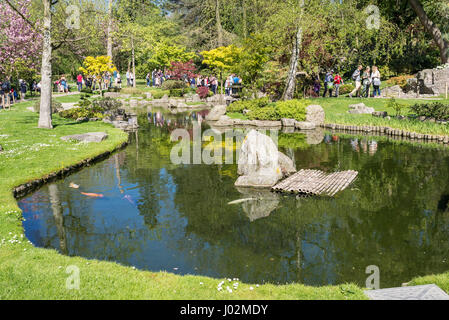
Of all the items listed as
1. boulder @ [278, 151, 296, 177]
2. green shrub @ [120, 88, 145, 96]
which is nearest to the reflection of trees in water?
boulder @ [278, 151, 296, 177]

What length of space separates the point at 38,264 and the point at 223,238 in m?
4.01

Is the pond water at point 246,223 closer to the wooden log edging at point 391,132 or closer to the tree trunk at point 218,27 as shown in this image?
the wooden log edging at point 391,132

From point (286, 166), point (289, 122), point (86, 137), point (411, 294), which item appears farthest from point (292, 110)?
point (411, 294)

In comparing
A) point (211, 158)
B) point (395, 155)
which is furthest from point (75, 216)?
point (395, 155)

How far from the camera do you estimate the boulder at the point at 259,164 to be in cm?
1315

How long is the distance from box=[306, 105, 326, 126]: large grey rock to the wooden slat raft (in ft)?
39.8

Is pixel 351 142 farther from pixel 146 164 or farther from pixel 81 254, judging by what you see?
pixel 81 254

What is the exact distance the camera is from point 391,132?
2223cm

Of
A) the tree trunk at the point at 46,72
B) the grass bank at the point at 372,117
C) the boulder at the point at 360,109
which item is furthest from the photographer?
the boulder at the point at 360,109

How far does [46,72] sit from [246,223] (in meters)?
15.2

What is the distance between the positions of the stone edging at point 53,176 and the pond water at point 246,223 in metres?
0.31

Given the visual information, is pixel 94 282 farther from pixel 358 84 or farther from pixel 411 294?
pixel 358 84

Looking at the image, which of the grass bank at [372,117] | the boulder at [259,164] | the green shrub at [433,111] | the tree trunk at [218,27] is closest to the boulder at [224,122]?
the grass bank at [372,117]

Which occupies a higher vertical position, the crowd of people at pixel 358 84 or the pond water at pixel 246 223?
the crowd of people at pixel 358 84
